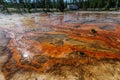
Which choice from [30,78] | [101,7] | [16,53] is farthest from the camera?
[101,7]

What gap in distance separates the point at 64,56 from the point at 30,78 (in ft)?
7.54

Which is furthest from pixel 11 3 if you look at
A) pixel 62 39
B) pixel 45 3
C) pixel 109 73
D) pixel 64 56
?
pixel 109 73

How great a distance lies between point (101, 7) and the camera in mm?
27141

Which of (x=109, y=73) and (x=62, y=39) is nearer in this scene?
(x=109, y=73)

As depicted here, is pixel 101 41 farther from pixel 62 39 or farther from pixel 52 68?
pixel 52 68

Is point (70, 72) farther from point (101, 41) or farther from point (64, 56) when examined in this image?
point (101, 41)

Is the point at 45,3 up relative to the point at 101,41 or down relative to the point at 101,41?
up

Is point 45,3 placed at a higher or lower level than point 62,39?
higher

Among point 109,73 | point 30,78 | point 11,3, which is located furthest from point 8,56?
point 11,3

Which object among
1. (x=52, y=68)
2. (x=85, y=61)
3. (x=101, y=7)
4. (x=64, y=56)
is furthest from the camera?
(x=101, y=7)

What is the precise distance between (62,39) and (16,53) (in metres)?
3.23

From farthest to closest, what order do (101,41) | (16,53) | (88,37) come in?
(88,37)
(101,41)
(16,53)

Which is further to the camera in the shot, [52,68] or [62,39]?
[62,39]

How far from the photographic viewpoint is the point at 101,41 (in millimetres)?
9242
